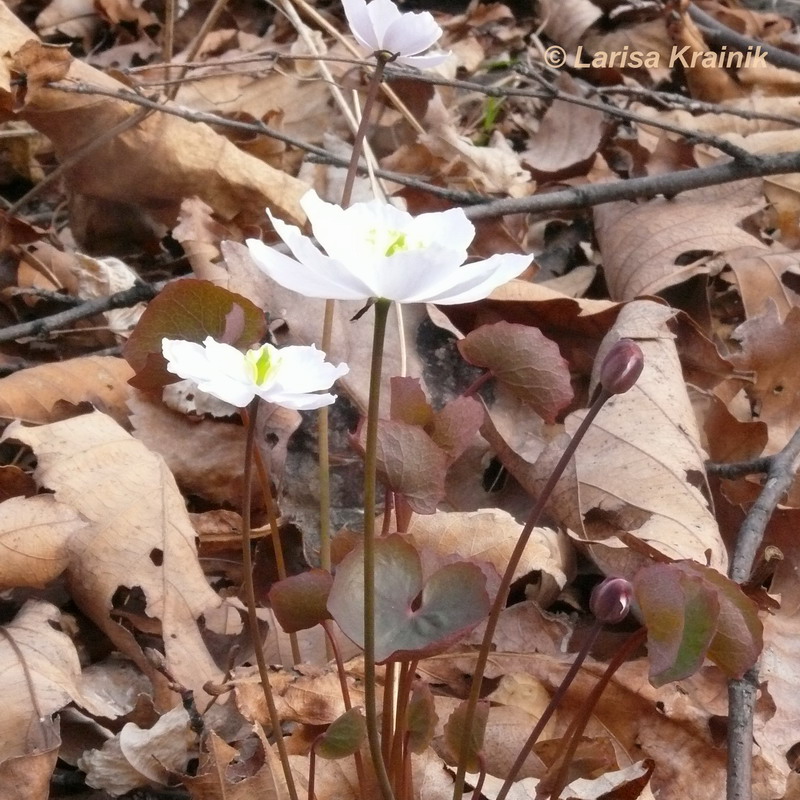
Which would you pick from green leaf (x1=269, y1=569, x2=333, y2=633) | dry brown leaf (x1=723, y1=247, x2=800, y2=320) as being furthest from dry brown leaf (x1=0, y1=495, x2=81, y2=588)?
dry brown leaf (x1=723, y1=247, x2=800, y2=320)

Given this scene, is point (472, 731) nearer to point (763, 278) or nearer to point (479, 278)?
point (479, 278)

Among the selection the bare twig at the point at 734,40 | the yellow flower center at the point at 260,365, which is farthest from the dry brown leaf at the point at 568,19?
the yellow flower center at the point at 260,365

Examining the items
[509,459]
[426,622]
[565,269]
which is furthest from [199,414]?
[565,269]

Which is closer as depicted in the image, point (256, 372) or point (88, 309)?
point (256, 372)

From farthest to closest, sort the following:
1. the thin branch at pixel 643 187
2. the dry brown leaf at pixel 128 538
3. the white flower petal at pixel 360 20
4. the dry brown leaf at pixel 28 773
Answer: the thin branch at pixel 643 187 → the dry brown leaf at pixel 128 538 → the white flower petal at pixel 360 20 → the dry brown leaf at pixel 28 773

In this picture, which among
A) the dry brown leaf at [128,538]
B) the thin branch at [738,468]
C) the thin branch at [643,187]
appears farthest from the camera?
the thin branch at [643,187]

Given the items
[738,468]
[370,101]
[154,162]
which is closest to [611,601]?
[370,101]

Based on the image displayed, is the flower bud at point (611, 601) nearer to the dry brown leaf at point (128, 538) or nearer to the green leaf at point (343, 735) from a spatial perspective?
the green leaf at point (343, 735)
